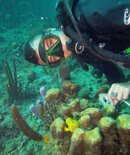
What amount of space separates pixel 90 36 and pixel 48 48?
80 centimetres

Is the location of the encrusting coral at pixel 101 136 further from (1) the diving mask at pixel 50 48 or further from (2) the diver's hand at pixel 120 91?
(1) the diving mask at pixel 50 48

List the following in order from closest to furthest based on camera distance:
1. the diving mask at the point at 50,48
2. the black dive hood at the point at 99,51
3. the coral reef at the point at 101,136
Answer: the black dive hood at the point at 99,51
the coral reef at the point at 101,136
the diving mask at the point at 50,48

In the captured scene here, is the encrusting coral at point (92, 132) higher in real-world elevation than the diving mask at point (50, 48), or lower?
lower

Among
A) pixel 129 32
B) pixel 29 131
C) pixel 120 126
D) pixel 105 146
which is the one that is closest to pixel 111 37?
pixel 129 32

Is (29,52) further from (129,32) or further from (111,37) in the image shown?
(129,32)

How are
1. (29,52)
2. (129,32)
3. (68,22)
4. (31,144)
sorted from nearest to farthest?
(129,32)
(68,22)
(29,52)
(31,144)

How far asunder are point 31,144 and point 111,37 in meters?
2.93

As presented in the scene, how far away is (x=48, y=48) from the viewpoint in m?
3.21

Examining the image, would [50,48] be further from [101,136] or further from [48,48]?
[101,136]

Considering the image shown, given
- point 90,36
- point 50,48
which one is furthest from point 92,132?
point 50,48

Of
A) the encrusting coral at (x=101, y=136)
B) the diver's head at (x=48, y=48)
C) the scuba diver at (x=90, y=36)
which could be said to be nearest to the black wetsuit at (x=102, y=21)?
the scuba diver at (x=90, y=36)

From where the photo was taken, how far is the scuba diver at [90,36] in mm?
2307

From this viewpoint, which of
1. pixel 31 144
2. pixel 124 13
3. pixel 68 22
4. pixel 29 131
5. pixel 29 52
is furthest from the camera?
pixel 31 144

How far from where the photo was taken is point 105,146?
9.17 ft
